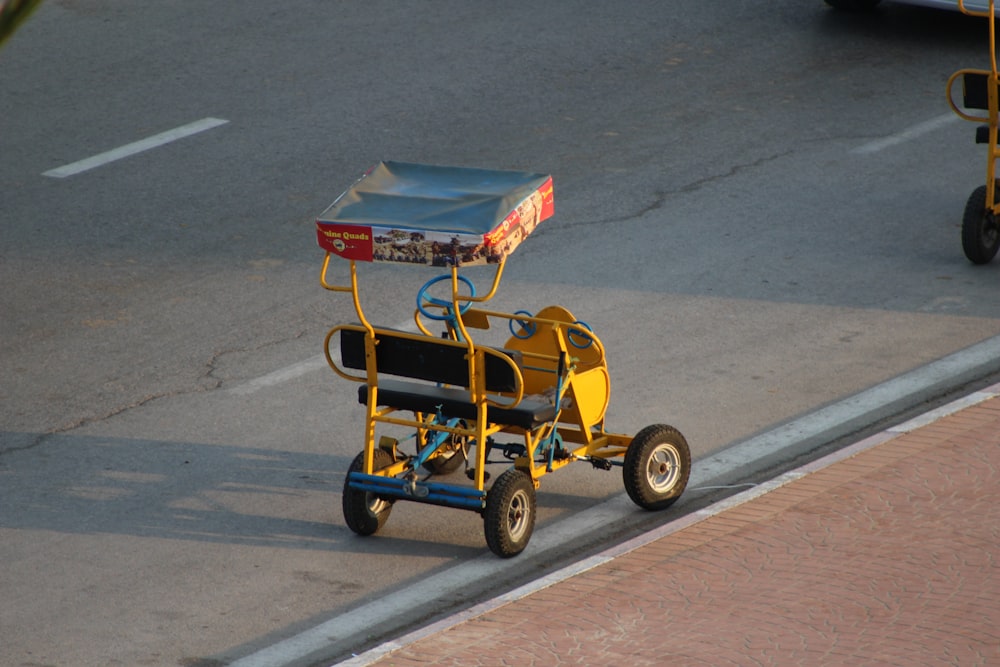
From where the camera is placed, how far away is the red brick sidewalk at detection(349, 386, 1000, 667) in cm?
617

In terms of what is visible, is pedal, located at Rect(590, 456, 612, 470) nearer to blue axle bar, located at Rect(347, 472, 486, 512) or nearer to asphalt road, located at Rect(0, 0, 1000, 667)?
asphalt road, located at Rect(0, 0, 1000, 667)

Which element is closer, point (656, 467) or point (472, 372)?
point (472, 372)

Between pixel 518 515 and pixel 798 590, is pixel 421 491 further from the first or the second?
pixel 798 590

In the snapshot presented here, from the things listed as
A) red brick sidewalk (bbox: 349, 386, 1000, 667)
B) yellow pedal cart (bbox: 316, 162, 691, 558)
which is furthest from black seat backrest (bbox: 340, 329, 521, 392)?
red brick sidewalk (bbox: 349, 386, 1000, 667)

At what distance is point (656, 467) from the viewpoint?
25.0ft

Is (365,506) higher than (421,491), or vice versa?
(421,491)

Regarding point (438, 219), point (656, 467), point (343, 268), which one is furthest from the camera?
point (343, 268)

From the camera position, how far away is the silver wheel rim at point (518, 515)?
7.13m

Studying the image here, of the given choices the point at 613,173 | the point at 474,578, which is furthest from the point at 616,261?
the point at 474,578

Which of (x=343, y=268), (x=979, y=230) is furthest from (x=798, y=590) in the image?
(x=343, y=268)

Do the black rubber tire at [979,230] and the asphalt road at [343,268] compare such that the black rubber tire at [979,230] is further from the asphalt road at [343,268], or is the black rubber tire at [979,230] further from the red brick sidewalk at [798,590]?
the red brick sidewalk at [798,590]

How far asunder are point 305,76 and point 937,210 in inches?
250

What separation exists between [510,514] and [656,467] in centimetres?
87

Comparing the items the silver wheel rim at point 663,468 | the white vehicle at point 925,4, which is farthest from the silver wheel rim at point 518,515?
the white vehicle at point 925,4
